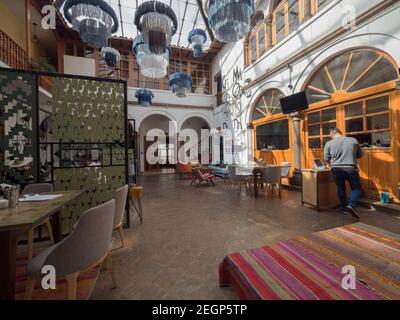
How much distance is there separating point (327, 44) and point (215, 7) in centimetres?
372

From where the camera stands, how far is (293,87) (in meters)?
5.98

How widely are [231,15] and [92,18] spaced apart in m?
2.62

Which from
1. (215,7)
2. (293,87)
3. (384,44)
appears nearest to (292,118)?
(293,87)

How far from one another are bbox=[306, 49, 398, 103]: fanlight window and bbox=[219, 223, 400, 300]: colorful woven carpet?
11.6 feet

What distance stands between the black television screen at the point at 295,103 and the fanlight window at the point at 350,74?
1.03 feet

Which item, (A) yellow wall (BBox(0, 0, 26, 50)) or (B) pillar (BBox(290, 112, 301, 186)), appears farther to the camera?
(A) yellow wall (BBox(0, 0, 26, 50))

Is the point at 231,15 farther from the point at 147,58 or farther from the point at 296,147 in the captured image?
the point at 296,147

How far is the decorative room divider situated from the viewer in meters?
2.79

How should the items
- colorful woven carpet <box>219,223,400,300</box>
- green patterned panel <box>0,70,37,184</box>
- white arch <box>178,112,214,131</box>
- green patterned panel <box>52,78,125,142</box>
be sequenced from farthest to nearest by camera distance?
white arch <box>178,112,214,131</box> → green patterned panel <box>52,78,125,142</box> → green patterned panel <box>0,70,37,184</box> → colorful woven carpet <box>219,223,400,300</box>

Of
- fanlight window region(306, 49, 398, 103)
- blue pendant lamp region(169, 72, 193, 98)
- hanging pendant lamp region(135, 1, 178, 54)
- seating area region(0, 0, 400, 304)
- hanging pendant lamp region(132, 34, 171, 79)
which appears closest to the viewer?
seating area region(0, 0, 400, 304)

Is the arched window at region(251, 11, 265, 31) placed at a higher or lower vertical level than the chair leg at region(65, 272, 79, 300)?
higher

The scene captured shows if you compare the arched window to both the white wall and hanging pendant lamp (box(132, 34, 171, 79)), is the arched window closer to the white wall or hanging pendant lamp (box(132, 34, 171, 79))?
hanging pendant lamp (box(132, 34, 171, 79))

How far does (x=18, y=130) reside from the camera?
2.77 meters

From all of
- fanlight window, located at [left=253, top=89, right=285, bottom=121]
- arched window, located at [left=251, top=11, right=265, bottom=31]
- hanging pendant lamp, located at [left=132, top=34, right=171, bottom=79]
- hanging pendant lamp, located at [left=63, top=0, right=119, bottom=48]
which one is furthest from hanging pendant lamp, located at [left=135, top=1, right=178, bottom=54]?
arched window, located at [left=251, top=11, right=265, bottom=31]
